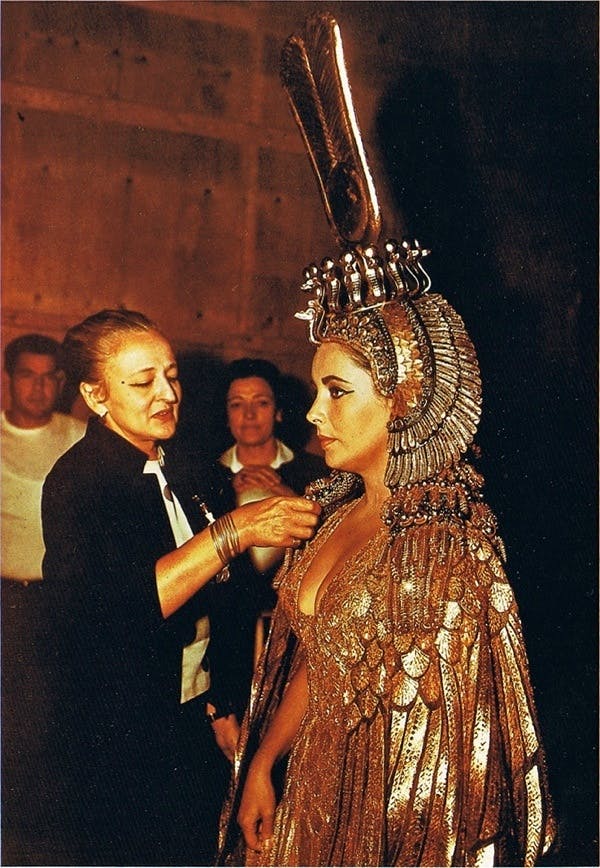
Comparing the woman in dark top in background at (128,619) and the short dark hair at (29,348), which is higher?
the short dark hair at (29,348)

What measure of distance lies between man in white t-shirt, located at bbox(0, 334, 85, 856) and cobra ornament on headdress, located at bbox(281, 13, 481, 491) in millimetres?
899

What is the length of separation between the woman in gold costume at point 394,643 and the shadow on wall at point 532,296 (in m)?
0.50

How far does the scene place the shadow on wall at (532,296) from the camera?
326 centimetres

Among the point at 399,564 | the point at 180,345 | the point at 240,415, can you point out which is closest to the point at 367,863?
A: the point at 399,564

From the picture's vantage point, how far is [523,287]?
11.2 ft

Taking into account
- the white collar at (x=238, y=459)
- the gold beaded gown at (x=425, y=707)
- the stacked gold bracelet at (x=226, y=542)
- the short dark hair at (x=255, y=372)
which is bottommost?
A: the gold beaded gown at (x=425, y=707)

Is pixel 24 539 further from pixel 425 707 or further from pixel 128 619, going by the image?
pixel 425 707

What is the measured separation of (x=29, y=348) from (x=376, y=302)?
1136 millimetres

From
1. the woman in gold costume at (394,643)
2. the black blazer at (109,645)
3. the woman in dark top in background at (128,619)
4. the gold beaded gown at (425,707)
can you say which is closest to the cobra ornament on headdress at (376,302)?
the woman in gold costume at (394,643)

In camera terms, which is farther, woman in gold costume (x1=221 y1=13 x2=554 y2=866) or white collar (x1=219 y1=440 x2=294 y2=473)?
white collar (x1=219 y1=440 x2=294 y2=473)

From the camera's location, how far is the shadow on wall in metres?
3.26

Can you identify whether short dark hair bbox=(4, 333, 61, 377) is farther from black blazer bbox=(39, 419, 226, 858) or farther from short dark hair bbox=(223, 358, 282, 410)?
short dark hair bbox=(223, 358, 282, 410)

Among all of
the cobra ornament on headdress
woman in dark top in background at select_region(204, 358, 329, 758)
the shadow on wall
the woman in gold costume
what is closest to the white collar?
woman in dark top in background at select_region(204, 358, 329, 758)

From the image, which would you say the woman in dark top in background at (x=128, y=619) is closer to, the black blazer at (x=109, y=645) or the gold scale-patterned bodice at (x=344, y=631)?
the black blazer at (x=109, y=645)
